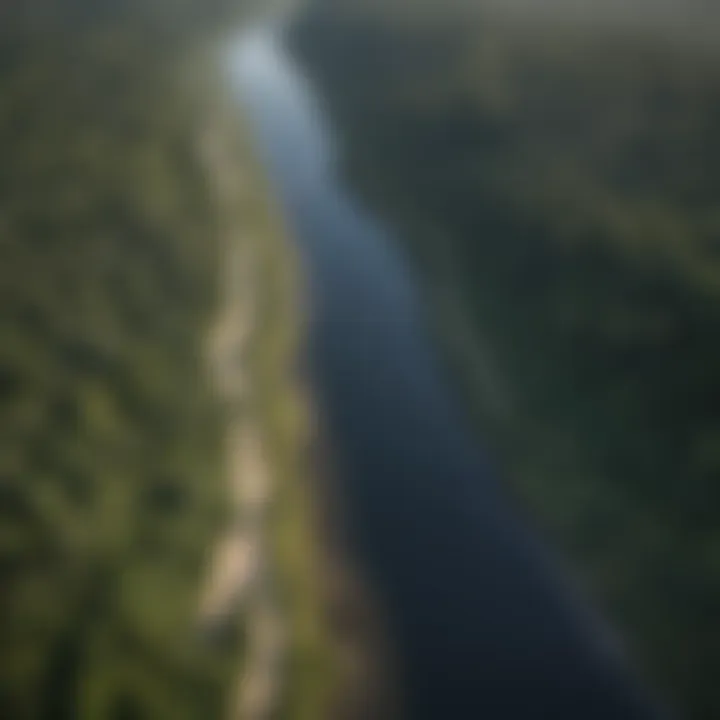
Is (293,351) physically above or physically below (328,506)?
above

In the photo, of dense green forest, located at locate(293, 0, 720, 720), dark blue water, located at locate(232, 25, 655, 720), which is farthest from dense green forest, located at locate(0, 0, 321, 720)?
dense green forest, located at locate(293, 0, 720, 720)

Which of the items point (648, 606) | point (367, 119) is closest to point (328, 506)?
point (648, 606)

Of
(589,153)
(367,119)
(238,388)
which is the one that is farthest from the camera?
(367,119)

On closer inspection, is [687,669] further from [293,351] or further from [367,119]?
[367,119]

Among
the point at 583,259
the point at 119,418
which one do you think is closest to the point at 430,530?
the point at 119,418

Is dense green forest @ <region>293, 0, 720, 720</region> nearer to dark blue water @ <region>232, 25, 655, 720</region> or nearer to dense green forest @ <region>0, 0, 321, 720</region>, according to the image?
dark blue water @ <region>232, 25, 655, 720</region>

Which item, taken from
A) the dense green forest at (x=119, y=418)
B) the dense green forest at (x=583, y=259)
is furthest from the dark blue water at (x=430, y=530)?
the dense green forest at (x=119, y=418)

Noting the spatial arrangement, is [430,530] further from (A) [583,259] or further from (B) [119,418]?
(A) [583,259]
